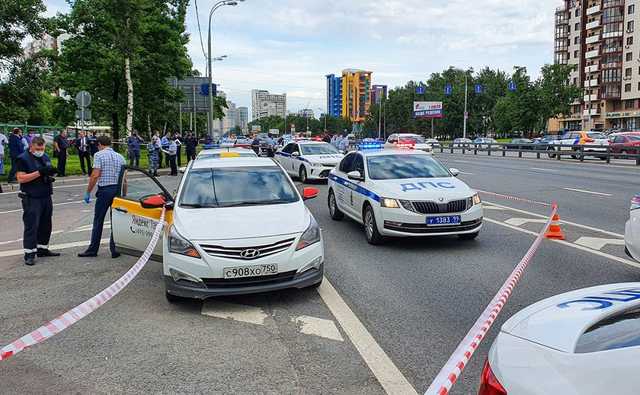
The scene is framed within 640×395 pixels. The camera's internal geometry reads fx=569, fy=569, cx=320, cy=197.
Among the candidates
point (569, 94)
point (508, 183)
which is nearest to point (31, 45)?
point (508, 183)

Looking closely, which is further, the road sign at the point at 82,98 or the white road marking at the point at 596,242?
the road sign at the point at 82,98

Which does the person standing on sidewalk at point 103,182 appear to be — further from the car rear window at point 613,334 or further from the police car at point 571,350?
the car rear window at point 613,334

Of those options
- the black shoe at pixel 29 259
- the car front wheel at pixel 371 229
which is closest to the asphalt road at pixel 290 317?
the black shoe at pixel 29 259

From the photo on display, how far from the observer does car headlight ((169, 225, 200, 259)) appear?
18.5ft

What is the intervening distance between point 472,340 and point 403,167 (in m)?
6.17

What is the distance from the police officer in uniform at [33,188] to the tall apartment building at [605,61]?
91.6 meters

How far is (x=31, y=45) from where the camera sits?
2420cm

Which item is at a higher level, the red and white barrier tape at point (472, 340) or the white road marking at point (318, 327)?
the red and white barrier tape at point (472, 340)

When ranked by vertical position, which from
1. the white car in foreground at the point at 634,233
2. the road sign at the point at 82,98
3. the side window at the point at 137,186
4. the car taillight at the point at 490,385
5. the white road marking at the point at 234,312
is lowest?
the white road marking at the point at 234,312

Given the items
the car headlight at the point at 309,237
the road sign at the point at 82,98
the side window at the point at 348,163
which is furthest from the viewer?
the road sign at the point at 82,98

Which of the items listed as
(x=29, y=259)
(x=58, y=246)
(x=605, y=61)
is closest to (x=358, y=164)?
(x=58, y=246)

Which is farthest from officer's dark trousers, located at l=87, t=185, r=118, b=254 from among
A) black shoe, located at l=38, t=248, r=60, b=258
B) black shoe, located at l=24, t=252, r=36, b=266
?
black shoe, located at l=24, t=252, r=36, b=266

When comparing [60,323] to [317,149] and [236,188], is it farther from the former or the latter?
[317,149]

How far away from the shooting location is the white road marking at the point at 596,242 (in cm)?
867
